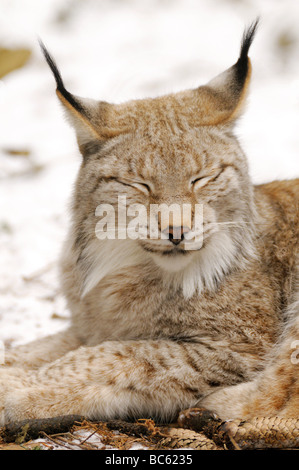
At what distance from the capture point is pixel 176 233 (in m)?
3.00

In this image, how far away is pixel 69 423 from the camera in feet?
9.77

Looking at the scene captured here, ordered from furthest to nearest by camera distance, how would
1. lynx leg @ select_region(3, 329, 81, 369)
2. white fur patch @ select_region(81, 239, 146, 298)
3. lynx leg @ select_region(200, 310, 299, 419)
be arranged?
lynx leg @ select_region(3, 329, 81, 369) < white fur patch @ select_region(81, 239, 146, 298) < lynx leg @ select_region(200, 310, 299, 419)

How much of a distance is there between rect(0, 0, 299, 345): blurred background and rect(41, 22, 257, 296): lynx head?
1.85 meters

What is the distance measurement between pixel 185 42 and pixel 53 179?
379cm

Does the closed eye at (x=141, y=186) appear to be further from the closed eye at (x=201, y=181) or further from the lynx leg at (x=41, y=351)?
the lynx leg at (x=41, y=351)

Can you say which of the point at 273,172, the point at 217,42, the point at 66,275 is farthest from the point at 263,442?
the point at 217,42

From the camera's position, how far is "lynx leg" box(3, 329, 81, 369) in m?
3.90

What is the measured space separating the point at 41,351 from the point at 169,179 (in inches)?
63.1

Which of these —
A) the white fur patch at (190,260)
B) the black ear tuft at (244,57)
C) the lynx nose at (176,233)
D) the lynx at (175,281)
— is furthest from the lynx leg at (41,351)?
the black ear tuft at (244,57)

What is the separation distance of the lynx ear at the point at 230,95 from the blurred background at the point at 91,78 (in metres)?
2.37

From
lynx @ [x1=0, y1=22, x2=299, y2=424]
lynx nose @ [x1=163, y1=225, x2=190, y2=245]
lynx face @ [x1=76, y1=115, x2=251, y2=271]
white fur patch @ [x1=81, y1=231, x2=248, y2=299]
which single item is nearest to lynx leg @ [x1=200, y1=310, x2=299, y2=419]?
lynx @ [x1=0, y1=22, x2=299, y2=424]

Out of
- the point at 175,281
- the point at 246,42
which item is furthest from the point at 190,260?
the point at 246,42

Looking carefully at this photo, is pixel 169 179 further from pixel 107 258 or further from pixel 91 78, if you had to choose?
pixel 91 78

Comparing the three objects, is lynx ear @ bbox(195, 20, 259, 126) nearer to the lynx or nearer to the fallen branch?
the lynx
